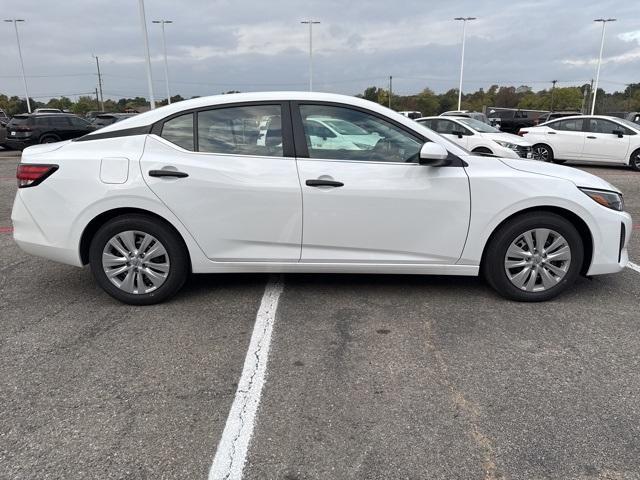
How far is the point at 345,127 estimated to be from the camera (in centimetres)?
401

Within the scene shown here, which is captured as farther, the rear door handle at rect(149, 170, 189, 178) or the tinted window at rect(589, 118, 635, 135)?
the tinted window at rect(589, 118, 635, 135)

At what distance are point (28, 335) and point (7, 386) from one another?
0.72m

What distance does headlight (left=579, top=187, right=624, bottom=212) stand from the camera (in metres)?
4.02

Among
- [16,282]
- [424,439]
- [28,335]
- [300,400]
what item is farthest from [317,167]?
[16,282]

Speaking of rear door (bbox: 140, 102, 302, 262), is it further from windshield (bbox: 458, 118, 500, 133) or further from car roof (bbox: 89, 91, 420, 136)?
windshield (bbox: 458, 118, 500, 133)

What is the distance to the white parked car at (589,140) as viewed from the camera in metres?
13.7

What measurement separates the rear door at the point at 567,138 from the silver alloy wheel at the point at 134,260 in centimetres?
1350

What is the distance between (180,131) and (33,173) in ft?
3.83

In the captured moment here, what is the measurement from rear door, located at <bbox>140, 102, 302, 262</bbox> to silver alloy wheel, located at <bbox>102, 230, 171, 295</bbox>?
0.33 m

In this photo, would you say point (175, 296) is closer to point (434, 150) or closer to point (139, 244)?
point (139, 244)

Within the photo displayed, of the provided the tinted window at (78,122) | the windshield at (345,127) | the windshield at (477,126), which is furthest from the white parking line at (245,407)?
the tinted window at (78,122)

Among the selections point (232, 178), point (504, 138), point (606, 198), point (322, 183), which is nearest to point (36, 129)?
point (504, 138)

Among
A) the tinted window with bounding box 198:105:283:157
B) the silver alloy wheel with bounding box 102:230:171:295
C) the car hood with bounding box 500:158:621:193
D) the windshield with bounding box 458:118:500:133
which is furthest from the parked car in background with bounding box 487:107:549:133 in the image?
the silver alloy wheel with bounding box 102:230:171:295

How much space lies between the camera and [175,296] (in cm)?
428
